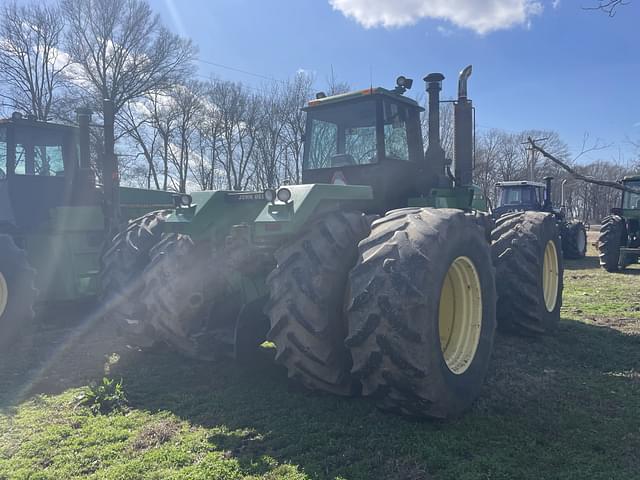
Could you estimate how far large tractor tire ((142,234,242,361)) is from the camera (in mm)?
4449

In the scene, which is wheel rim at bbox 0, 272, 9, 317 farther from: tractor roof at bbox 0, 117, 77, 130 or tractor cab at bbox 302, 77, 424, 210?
tractor cab at bbox 302, 77, 424, 210

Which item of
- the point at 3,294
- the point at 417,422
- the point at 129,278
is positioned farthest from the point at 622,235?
the point at 3,294

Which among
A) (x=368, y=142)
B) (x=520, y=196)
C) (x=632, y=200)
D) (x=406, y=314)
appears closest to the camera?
(x=406, y=314)

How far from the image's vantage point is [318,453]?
327 centimetres

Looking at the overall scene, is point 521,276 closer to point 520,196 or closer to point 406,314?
point 406,314

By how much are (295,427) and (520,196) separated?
15.9 m

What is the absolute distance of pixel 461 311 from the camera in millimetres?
4066

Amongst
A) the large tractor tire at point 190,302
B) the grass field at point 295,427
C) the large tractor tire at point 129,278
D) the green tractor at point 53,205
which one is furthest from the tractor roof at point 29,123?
the large tractor tire at point 190,302

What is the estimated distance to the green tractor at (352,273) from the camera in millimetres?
3195

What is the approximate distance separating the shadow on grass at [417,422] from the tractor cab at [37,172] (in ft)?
11.7

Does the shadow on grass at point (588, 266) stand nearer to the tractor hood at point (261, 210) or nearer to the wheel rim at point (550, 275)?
the wheel rim at point (550, 275)

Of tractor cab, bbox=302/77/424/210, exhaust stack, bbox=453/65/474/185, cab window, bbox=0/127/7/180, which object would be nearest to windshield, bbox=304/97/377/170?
tractor cab, bbox=302/77/424/210

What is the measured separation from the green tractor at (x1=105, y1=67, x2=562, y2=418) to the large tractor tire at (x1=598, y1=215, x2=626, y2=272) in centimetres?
838

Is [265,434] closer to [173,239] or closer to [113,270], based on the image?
[173,239]
